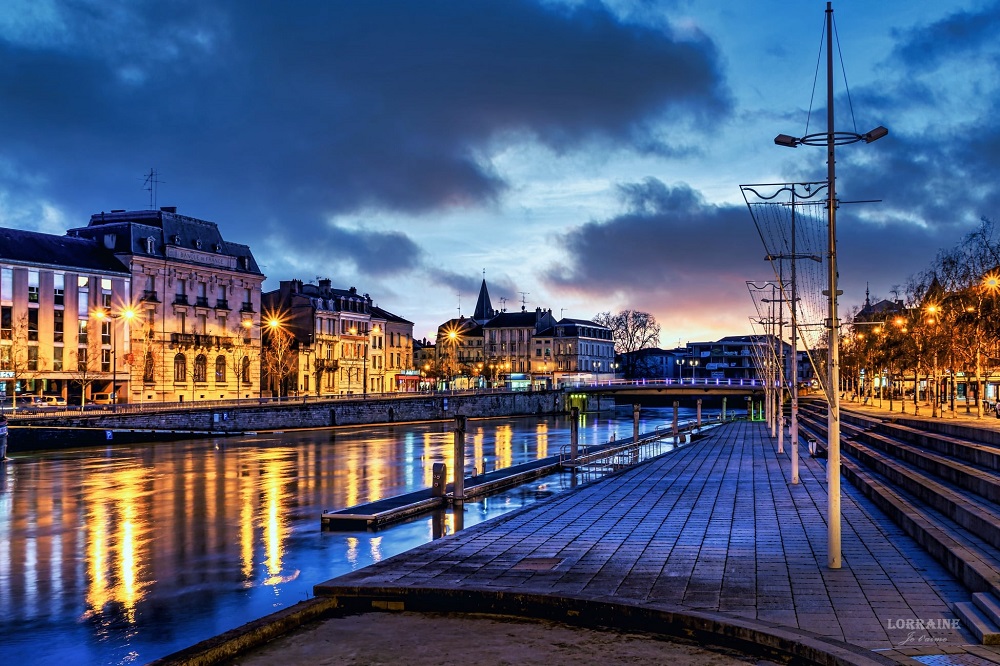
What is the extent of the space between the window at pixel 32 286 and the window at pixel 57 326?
2289mm

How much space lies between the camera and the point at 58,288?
85.1 meters

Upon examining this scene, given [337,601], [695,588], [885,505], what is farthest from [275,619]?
[885,505]

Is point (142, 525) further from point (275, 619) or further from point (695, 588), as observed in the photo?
point (695, 588)

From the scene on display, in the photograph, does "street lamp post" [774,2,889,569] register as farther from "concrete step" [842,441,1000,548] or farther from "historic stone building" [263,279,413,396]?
"historic stone building" [263,279,413,396]

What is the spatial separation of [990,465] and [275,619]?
17.2 m

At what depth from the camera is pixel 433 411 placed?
115m

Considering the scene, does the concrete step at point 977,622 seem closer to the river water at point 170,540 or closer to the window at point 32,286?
the river water at point 170,540

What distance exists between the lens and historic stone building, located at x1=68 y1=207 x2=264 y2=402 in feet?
304

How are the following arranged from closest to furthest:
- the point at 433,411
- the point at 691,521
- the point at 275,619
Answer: the point at 275,619
the point at 691,521
the point at 433,411

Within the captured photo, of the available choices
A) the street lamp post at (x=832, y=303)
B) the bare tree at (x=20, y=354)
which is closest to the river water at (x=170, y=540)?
the street lamp post at (x=832, y=303)

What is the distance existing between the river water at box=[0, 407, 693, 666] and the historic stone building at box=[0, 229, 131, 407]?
3057cm

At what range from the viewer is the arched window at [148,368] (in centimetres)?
9200

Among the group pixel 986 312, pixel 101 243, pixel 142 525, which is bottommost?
pixel 142 525

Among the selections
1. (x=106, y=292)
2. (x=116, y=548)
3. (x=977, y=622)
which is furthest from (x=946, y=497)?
(x=106, y=292)
